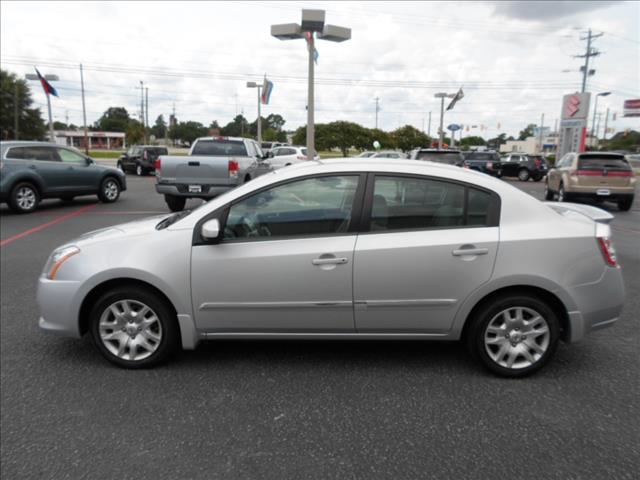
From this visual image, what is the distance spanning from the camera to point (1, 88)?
61.9 metres

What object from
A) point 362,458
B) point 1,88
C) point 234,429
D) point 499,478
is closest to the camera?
point 499,478

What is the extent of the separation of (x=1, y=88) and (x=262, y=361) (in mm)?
73153

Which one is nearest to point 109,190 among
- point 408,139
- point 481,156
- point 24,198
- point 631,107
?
point 24,198

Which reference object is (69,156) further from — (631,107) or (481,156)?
(631,107)

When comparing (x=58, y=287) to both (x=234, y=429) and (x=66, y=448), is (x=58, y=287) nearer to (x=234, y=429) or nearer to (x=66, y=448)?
(x=66, y=448)

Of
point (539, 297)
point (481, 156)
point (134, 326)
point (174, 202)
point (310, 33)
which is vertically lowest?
point (174, 202)

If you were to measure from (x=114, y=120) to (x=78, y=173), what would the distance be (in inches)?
5426

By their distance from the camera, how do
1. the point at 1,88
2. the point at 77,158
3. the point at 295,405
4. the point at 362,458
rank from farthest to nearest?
the point at 1,88
the point at 77,158
the point at 295,405
the point at 362,458

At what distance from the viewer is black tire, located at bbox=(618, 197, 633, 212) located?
A: 14.3 metres

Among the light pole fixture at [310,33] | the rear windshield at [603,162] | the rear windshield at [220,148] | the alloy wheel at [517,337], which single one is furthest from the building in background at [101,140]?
the alloy wheel at [517,337]

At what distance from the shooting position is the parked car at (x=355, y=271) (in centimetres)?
339

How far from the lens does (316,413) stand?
309cm

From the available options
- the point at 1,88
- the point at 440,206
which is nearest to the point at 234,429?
the point at 440,206

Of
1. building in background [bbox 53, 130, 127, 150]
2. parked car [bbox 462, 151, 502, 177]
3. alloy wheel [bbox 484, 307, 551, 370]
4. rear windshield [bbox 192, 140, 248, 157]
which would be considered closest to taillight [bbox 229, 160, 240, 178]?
rear windshield [bbox 192, 140, 248, 157]
